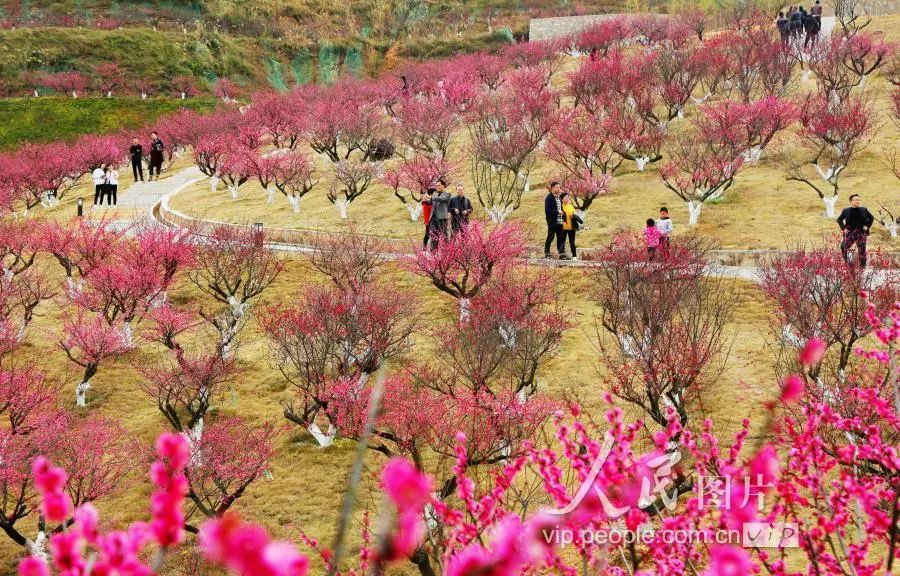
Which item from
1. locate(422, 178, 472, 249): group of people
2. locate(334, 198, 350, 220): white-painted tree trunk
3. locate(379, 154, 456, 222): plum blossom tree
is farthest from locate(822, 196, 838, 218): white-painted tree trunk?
locate(334, 198, 350, 220): white-painted tree trunk

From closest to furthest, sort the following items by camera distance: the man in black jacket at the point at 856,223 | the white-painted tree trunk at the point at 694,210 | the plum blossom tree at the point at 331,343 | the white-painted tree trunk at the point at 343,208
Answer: the plum blossom tree at the point at 331,343 < the man in black jacket at the point at 856,223 < the white-painted tree trunk at the point at 694,210 < the white-painted tree trunk at the point at 343,208

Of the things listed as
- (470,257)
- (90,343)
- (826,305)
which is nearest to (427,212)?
(470,257)

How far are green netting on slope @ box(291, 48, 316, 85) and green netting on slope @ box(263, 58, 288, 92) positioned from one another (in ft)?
4.01

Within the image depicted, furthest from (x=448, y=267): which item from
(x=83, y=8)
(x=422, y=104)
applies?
(x=83, y=8)

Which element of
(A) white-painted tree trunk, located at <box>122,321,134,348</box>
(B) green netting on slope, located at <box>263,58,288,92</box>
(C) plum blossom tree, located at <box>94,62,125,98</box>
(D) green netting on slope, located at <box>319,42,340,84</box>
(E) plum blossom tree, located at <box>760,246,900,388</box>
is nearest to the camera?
(E) plum blossom tree, located at <box>760,246,900,388</box>

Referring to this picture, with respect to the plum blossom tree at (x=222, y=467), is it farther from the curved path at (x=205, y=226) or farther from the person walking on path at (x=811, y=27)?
the person walking on path at (x=811, y=27)

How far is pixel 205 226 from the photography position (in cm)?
2689

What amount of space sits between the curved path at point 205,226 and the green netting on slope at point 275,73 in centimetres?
2783

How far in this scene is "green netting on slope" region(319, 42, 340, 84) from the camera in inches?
2808

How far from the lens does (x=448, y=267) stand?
18.1m

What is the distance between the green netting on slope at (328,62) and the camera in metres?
71.3

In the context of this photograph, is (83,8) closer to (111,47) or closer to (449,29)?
(111,47)

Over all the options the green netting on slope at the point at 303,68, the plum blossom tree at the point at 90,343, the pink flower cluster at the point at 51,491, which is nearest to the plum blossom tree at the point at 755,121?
the plum blossom tree at the point at 90,343

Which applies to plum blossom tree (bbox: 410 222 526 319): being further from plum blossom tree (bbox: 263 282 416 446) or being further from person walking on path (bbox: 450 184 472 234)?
plum blossom tree (bbox: 263 282 416 446)
